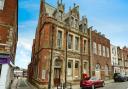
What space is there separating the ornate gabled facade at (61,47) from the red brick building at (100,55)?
2068 mm


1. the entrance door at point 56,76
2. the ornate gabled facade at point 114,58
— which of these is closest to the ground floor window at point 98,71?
the ornate gabled facade at point 114,58

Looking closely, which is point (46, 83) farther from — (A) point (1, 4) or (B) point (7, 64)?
(A) point (1, 4)

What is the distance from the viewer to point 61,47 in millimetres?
22953

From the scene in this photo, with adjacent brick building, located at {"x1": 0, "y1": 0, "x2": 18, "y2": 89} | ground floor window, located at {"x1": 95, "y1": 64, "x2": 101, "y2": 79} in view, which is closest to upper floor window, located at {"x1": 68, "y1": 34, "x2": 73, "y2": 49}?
ground floor window, located at {"x1": 95, "y1": 64, "x2": 101, "y2": 79}

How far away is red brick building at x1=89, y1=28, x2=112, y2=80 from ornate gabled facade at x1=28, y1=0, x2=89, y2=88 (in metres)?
2.07

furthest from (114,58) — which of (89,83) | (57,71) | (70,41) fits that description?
(89,83)

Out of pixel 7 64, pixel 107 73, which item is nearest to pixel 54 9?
pixel 7 64

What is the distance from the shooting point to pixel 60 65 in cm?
2247

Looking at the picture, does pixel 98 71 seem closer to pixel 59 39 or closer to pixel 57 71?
pixel 57 71

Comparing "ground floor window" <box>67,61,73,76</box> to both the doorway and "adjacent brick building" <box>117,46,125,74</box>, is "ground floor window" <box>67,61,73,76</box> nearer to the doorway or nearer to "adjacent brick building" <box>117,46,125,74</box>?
the doorway

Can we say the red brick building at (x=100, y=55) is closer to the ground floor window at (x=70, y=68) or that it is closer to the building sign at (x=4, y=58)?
the ground floor window at (x=70, y=68)

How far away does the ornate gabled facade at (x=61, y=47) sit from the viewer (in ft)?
68.4

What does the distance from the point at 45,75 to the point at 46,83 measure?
1.01 metres

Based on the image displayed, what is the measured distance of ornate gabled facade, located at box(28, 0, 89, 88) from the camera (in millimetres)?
20839
